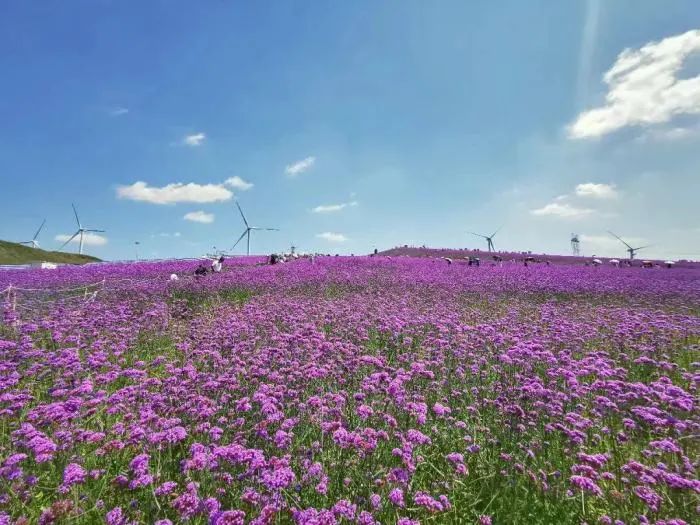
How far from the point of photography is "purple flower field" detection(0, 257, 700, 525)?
296 centimetres

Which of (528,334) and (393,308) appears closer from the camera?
(528,334)

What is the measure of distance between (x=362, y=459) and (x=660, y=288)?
20286 millimetres

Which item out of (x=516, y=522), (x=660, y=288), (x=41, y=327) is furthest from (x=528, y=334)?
(x=660, y=288)

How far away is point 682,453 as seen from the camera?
12.7ft

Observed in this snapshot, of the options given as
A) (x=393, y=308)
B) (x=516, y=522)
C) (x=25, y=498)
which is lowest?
(x=516, y=522)

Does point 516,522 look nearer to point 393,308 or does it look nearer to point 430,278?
point 393,308

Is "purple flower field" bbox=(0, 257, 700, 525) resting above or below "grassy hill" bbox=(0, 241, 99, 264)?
below

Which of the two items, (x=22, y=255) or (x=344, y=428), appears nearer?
(x=344, y=428)

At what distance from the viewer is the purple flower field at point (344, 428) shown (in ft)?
9.71

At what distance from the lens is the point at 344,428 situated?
3627 millimetres

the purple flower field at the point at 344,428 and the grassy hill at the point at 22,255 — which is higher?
the grassy hill at the point at 22,255

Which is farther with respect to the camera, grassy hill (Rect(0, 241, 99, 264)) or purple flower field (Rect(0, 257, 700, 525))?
grassy hill (Rect(0, 241, 99, 264))

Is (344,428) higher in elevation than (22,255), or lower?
lower

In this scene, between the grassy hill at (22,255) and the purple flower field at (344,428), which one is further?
the grassy hill at (22,255)
